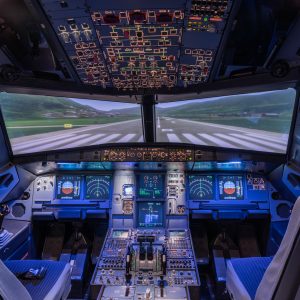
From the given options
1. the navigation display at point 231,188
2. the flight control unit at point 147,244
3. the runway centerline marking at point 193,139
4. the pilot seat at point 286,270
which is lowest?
the pilot seat at point 286,270

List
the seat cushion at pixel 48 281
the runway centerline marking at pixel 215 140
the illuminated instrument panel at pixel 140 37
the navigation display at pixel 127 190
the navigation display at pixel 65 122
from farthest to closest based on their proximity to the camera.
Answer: the navigation display at pixel 127 190 → the runway centerline marking at pixel 215 140 → the navigation display at pixel 65 122 → the seat cushion at pixel 48 281 → the illuminated instrument panel at pixel 140 37

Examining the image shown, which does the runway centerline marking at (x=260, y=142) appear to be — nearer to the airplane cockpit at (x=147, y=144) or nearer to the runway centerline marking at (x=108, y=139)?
the airplane cockpit at (x=147, y=144)

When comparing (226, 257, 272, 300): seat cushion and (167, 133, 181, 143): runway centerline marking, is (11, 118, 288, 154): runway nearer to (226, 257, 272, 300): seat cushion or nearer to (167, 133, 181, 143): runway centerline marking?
(167, 133, 181, 143): runway centerline marking

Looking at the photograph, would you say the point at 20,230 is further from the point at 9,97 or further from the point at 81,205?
the point at 9,97

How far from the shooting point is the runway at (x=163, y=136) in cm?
360

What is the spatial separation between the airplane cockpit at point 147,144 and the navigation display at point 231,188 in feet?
0.04

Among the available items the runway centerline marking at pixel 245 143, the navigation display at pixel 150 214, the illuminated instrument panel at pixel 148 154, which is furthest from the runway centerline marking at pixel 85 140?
the runway centerline marking at pixel 245 143

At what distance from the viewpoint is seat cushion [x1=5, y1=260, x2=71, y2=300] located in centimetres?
188

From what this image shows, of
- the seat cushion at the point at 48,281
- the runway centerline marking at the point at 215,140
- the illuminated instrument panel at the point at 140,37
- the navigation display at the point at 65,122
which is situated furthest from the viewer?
the runway centerline marking at the point at 215,140

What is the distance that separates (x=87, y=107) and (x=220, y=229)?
2333 millimetres

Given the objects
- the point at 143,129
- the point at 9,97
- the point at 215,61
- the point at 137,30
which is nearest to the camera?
the point at 137,30

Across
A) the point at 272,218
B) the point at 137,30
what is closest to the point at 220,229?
the point at 272,218

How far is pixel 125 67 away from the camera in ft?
8.44

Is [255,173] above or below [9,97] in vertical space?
below
